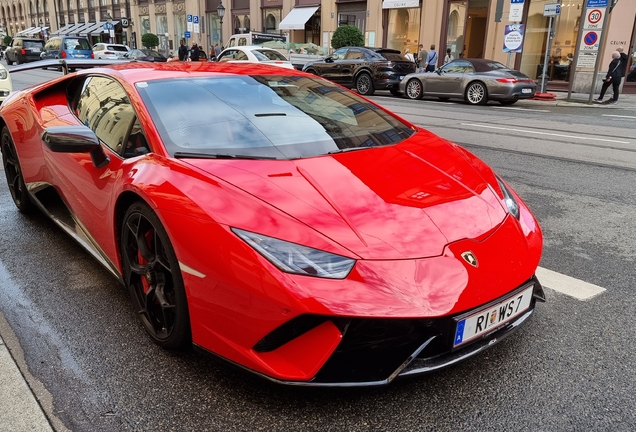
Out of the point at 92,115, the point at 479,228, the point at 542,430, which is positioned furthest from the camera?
the point at 92,115

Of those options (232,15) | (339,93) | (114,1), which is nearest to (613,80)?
(339,93)

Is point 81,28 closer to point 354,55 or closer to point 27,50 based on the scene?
point 27,50

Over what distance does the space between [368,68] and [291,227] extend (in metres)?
15.9

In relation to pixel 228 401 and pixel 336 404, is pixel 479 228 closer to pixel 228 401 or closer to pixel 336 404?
pixel 336 404

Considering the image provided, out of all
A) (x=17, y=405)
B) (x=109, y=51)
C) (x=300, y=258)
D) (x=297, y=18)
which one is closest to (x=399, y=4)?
(x=297, y=18)

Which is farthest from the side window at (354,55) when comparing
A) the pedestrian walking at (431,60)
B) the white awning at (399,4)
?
the white awning at (399,4)

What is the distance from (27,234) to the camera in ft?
12.9

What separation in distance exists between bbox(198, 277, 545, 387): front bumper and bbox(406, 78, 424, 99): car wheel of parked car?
15.0 metres

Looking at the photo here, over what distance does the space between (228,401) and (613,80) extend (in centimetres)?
1680

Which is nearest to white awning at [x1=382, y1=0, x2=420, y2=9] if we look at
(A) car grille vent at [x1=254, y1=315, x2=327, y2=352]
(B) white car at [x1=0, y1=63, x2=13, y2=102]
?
(B) white car at [x1=0, y1=63, x2=13, y2=102]

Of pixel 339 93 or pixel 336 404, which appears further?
pixel 339 93

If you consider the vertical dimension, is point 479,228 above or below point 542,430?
above

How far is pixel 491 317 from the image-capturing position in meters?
1.95

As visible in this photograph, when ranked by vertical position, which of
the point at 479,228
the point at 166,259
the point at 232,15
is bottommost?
the point at 166,259
